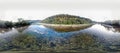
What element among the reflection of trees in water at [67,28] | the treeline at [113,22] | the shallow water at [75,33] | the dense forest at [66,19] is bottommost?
the shallow water at [75,33]

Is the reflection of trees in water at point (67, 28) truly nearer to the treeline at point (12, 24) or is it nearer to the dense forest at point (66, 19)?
the dense forest at point (66, 19)

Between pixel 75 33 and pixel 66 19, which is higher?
pixel 66 19

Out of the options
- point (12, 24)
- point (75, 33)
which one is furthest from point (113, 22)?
point (12, 24)

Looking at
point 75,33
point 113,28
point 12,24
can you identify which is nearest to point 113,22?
point 113,28

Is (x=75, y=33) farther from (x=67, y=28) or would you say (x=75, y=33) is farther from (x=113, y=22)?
(x=113, y=22)

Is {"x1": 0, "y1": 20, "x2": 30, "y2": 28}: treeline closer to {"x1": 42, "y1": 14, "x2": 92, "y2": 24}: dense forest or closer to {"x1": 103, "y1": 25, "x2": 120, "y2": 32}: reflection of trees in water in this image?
{"x1": 42, "y1": 14, "x2": 92, "y2": 24}: dense forest

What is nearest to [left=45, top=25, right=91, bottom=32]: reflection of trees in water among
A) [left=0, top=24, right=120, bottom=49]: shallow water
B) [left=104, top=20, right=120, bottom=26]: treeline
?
[left=0, top=24, right=120, bottom=49]: shallow water

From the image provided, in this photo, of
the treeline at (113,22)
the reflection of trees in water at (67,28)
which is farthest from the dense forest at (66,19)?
the treeline at (113,22)

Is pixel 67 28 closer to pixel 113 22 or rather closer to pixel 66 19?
pixel 66 19

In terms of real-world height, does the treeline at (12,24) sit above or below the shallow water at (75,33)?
above
